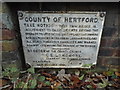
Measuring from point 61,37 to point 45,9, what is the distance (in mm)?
228

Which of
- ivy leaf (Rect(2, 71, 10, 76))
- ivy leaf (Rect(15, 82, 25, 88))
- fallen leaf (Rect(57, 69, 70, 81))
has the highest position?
ivy leaf (Rect(2, 71, 10, 76))

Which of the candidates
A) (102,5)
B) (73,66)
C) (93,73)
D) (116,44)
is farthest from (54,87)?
(102,5)

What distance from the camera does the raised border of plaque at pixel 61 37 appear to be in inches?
50.0

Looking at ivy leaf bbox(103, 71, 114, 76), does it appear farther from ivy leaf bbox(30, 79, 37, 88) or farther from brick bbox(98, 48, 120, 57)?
ivy leaf bbox(30, 79, 37, 88)

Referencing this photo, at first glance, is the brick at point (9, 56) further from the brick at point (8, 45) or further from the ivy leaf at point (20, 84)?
the ivy leaf at point (20, 84)

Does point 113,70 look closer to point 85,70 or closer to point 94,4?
point 85,70

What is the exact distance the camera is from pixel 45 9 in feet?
4.21

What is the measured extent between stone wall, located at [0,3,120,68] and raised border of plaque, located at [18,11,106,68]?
0.05 m

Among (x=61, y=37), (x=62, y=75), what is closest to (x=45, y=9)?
(x=61, y=37)

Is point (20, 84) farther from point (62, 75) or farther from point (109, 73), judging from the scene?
point (109, 73)

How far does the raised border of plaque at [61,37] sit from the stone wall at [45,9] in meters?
0.05

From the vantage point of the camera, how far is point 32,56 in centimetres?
141

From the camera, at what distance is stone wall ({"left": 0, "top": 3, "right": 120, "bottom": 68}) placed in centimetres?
127

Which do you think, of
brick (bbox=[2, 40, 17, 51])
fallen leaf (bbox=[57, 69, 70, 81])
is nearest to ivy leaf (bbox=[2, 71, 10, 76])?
brick (bbox=[2, 40, 17, 51])
